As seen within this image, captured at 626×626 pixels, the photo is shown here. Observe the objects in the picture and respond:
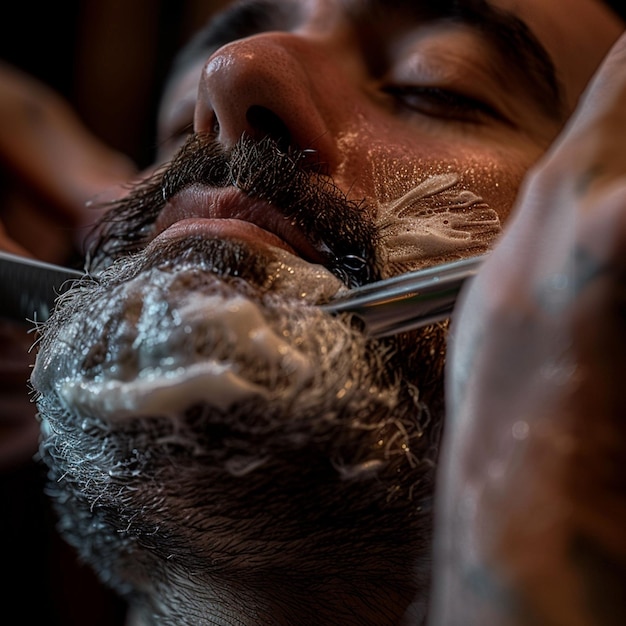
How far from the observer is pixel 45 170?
1.16m

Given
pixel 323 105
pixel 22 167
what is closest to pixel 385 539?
pixel 323 105

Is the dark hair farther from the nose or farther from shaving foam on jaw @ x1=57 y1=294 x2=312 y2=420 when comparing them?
shaving foam on jaw @ x1=57 y1=294 x2=312 y2=420

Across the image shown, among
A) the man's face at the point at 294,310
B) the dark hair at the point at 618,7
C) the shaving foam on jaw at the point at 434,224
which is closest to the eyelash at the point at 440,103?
the man's face at the point at 294,310

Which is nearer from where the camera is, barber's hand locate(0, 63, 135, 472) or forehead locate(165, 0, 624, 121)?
forehead locate(165, 0, 624, 121)

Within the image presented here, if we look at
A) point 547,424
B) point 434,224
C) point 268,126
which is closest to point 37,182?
point 268,126

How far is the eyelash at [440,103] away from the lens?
2.22ft

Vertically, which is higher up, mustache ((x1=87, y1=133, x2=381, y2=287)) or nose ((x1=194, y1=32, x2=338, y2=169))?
nose ((x1=194, y1=32, x2=338, y2=169))

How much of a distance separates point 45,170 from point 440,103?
2.43 ft

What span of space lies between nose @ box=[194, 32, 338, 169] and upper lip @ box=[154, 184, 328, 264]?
0.05 meters

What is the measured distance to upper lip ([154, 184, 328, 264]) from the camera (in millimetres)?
529

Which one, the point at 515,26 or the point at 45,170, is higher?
the point at 515,26

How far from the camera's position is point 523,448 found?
0.95 feet

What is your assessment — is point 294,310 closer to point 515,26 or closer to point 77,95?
point 515,26

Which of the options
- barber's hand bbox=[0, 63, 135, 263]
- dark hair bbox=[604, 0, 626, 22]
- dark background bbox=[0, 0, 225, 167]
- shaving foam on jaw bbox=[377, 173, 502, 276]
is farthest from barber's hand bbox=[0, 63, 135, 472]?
dark hair bbox=[604, 0, 626, 22]
